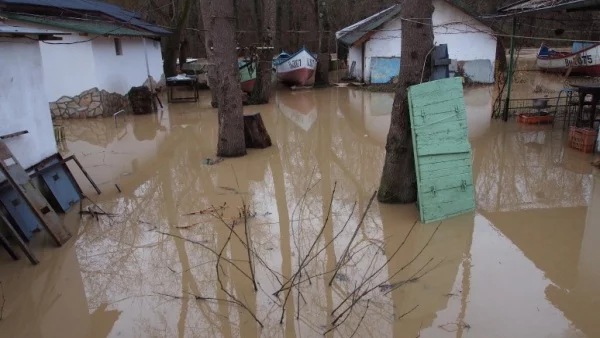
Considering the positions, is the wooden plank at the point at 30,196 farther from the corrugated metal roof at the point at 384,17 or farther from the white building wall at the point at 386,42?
the white building wall at the point at 386,42

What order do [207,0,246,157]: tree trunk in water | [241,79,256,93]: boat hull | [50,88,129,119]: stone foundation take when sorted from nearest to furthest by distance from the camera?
1. [207,0,246,157]: tree trunk in water
2. [50,88,129,119]: stone foundation
3. [241,79,256,93]: boat hull

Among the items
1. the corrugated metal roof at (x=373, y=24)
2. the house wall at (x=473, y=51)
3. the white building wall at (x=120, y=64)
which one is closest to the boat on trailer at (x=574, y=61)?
the house wall at (x=473, y=51)

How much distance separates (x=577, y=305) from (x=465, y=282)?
96cm

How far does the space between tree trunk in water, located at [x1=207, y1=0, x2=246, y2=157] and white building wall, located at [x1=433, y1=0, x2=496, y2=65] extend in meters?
13.5

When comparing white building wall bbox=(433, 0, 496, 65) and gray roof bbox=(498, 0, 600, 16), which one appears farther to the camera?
white building wall bbox=(433, 0, 496, 65)

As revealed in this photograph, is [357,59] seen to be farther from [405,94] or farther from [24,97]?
[24,97]

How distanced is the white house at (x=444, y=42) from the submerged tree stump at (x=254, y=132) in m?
11.6

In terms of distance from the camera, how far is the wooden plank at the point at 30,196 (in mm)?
5371

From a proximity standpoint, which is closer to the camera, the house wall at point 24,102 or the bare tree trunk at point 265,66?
the house wall at point 24,102

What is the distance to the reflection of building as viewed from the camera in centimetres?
1395

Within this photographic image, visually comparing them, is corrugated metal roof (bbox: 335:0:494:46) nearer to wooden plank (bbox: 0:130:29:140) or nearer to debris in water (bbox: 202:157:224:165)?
debris in water (bbox: 202:157:224:165)

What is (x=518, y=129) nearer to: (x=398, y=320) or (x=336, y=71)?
(x=398, y=320)

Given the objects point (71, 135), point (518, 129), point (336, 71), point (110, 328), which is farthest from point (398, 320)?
point (336, 71)

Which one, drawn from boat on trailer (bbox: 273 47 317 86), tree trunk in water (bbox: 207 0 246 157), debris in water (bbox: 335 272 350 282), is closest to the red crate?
tree trunk in water (bbox: 207 0 246 157)
